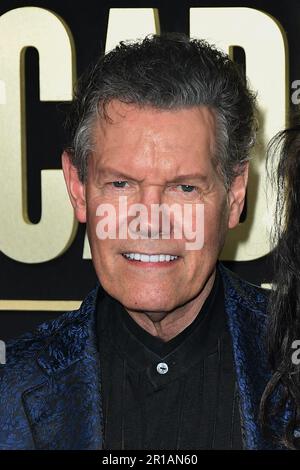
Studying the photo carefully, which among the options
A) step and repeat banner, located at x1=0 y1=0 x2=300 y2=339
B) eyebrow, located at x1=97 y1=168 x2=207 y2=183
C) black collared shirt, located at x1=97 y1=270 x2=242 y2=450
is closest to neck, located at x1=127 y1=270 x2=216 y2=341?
black collared shirt, located at x1=97 y1=270 x2=242 y2=450

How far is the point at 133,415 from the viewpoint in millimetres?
1636

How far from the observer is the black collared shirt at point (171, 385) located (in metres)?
1.62

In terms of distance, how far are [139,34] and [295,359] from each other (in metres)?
1.10

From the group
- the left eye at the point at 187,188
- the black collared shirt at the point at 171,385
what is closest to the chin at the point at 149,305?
the black collared shirt at the point at 171,385

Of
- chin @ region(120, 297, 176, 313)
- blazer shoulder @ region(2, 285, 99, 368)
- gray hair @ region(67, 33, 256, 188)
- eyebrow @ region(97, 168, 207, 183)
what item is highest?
gray hair @ region(67, 33, 256, 188)

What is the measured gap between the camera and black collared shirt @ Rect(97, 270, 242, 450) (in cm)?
162

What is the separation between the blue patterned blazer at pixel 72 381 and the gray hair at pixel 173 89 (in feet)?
0.97

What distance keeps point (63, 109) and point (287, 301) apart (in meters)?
1.00

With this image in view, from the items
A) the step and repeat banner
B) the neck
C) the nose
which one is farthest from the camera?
the step and repeat banner

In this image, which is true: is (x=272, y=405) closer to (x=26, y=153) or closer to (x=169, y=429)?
(x=169, y=429)

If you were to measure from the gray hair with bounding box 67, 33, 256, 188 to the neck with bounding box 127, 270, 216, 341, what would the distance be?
Answer: 0.77ft

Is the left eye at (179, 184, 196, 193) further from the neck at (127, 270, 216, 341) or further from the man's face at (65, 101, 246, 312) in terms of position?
the neck at (127, 270, 216, 341)

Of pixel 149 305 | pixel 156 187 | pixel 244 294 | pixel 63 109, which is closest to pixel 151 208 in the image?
pixel 156 187

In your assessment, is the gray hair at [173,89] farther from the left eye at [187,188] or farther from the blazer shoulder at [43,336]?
the blazer shoulder at [43,336]
